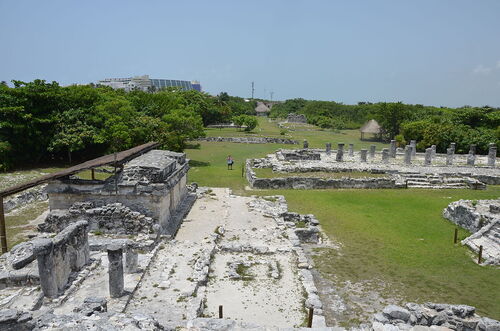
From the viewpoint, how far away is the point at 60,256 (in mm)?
9398

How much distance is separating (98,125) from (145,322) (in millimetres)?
21719

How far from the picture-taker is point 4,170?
22297 mm

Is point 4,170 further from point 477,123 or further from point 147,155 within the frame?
point 477,123

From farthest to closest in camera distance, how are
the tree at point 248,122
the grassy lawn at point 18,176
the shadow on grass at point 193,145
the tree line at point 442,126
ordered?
the tree at point 248,122 → the shadow on grass at point 193,145 → the tree line at point 442,126 → the grassy lawn at point 18,176

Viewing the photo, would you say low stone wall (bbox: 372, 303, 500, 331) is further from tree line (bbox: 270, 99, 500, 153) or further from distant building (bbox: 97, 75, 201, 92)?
distant building (bbox: 97, 75, 201, 92)

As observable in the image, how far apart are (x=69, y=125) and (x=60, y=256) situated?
1757 cm

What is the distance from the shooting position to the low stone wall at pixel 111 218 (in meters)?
13.0

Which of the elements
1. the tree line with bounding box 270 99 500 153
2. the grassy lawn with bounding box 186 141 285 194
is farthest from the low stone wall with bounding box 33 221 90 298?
the tree line with bounding box 270 99 500 153


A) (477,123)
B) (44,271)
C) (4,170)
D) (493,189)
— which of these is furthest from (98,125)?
(477,123)

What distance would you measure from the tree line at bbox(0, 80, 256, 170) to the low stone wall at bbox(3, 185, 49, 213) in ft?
19.5

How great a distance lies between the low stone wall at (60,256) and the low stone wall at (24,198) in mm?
7889

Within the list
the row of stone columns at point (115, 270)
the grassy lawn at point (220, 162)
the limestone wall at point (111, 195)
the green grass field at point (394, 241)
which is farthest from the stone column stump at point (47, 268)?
the grassy lawn at point (220, 162)

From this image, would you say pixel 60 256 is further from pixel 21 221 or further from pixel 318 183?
pixel 318 183

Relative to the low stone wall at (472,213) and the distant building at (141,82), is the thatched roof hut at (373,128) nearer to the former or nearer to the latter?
the low stone wall at (472,213)
